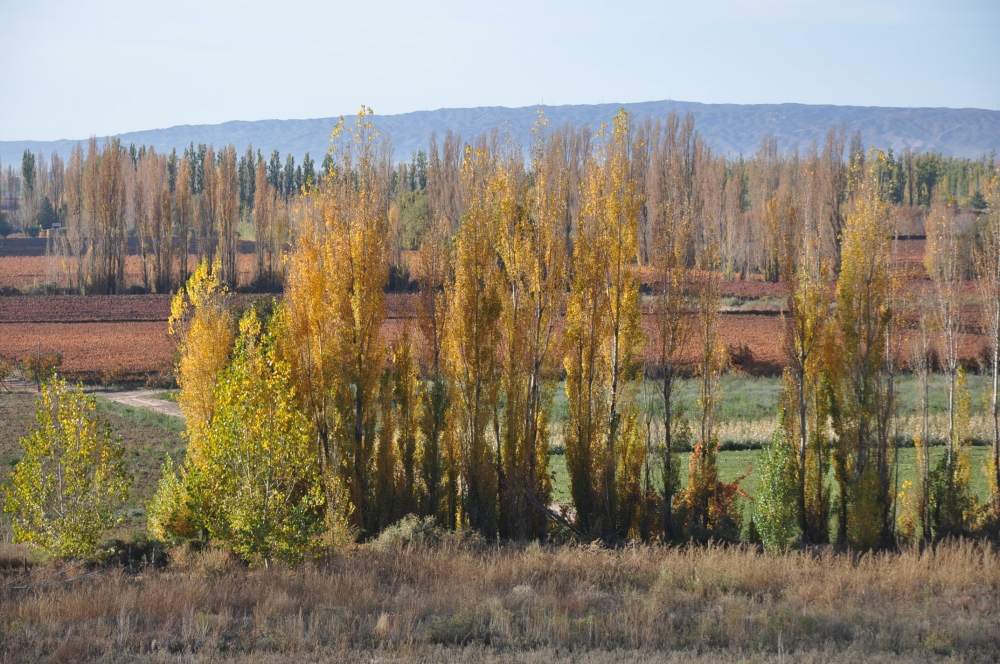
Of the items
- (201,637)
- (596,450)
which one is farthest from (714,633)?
(596,450)

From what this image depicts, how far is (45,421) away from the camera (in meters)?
12.3

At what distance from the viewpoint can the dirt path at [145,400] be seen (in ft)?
103

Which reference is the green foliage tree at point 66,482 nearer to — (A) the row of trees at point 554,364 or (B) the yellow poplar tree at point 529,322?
(A) the row of trees at point 554,364

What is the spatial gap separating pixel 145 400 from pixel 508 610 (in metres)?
26.6

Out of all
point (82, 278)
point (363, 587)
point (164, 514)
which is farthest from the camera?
point (82, 278)

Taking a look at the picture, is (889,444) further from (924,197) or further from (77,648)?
(924,197)

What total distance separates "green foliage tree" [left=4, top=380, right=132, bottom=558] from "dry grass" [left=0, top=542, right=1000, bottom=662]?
20.7 inches

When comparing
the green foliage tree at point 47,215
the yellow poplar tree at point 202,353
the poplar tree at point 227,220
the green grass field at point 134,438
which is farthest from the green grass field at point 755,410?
the green foliage tree at point 47,215

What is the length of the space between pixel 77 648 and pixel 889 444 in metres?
15.5

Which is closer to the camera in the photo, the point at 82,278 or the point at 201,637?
the point at 201,637

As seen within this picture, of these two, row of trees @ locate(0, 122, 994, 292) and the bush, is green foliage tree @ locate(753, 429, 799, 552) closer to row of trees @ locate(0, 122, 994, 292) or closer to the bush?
the bush

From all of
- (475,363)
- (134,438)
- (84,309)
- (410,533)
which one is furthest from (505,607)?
(84,309)

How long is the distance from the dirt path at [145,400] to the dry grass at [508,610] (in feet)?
62.7

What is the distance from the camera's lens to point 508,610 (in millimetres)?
10156
